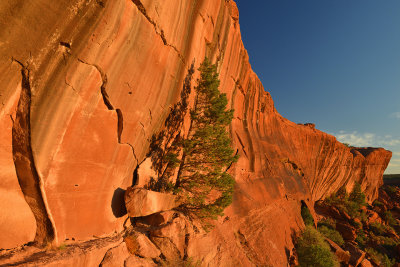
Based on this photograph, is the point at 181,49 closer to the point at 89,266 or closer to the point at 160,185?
the point at 160,185

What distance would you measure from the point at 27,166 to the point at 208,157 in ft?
22.1

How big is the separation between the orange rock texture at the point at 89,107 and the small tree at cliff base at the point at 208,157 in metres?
1.37

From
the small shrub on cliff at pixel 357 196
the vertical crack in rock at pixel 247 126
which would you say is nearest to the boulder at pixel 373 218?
the small shrub on cliff at pixel 357 196

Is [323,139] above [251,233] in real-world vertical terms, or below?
above

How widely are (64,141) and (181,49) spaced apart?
6406 mm

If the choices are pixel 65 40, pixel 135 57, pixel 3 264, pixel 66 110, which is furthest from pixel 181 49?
pixel 3 264

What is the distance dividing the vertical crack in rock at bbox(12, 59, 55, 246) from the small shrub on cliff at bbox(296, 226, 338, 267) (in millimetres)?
16331

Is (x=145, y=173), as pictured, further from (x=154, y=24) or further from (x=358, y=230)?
(x=358, y=230)

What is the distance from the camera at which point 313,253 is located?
47.4 ft

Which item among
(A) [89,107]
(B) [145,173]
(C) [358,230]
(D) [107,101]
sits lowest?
(C) [358,230]

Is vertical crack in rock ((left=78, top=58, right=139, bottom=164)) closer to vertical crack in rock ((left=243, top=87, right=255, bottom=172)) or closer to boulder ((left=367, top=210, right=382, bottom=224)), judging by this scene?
vertical crack in rock ((left=243, top=87, right=255, bottom=172))

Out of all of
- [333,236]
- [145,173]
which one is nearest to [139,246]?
[145,173]

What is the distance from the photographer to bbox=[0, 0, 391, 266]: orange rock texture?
471 centimetres

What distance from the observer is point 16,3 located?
4324 mm
